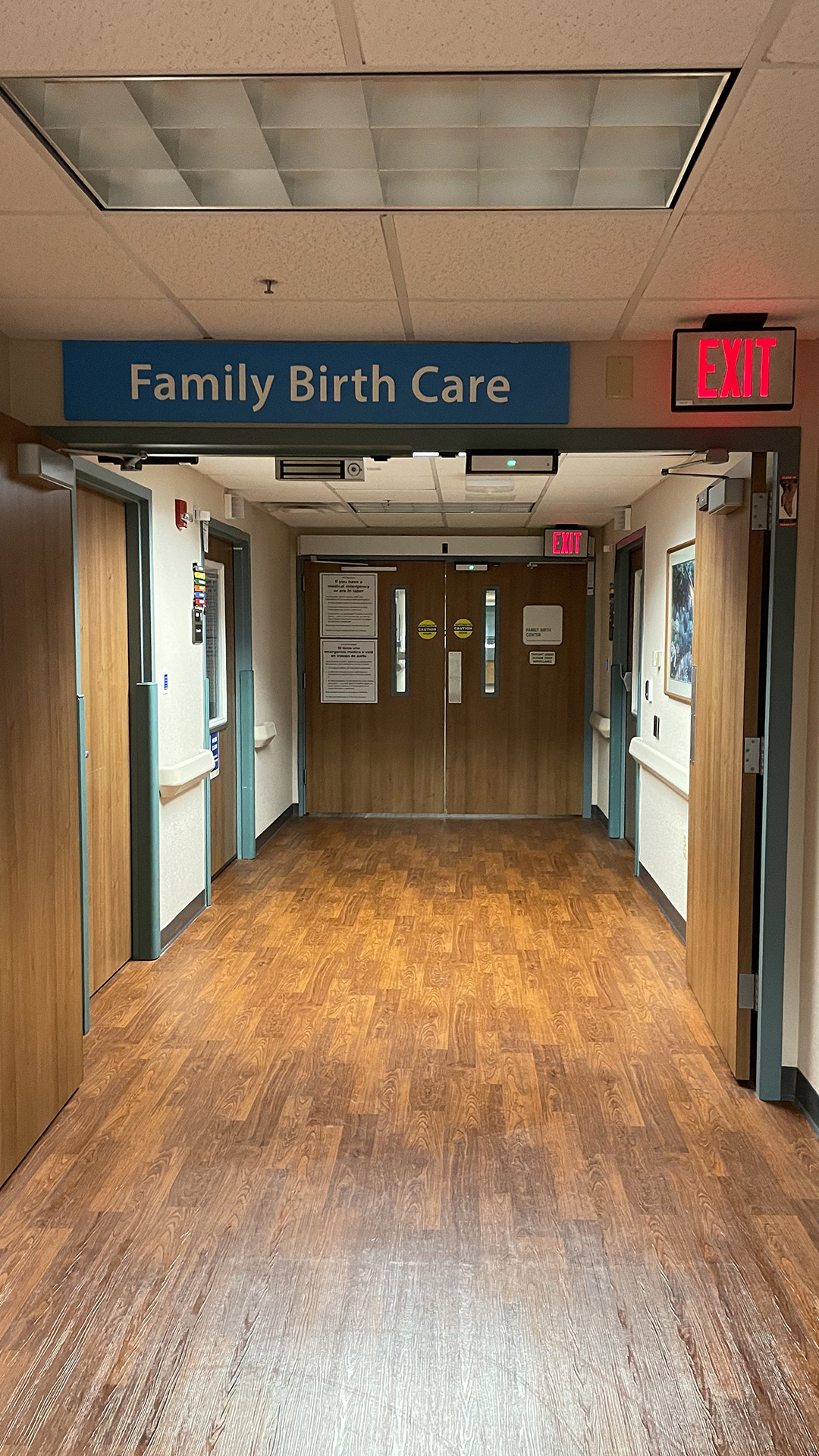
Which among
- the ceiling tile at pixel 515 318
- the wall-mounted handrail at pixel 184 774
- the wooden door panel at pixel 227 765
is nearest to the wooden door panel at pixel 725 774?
the ceiling tile at pixel 515 318

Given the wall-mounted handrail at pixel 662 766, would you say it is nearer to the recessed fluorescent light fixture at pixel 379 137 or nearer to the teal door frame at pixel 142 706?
the teal door frame at pixel 142 706

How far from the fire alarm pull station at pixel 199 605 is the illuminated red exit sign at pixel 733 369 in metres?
3.20

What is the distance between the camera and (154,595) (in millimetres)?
4867

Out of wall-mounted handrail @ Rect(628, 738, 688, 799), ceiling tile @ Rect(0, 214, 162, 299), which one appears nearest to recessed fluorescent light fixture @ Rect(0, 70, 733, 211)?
ceiling tile @ Rect(0, 214, 162, 299)

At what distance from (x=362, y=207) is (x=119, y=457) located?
153 cm

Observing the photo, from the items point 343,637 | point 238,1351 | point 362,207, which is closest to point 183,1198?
point 238,1351

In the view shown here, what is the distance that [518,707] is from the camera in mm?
8930

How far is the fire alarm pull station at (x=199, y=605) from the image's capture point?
18.4ft

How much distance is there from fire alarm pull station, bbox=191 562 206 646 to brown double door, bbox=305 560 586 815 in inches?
125

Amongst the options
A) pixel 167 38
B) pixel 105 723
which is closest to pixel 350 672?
pixel 105 723

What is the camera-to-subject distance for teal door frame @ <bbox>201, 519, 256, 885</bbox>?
22.7ft

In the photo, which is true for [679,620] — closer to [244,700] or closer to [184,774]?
[184,774]

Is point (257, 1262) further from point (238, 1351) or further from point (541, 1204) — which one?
point (541, 1204)

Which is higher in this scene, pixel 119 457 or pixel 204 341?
pixel 204 341
